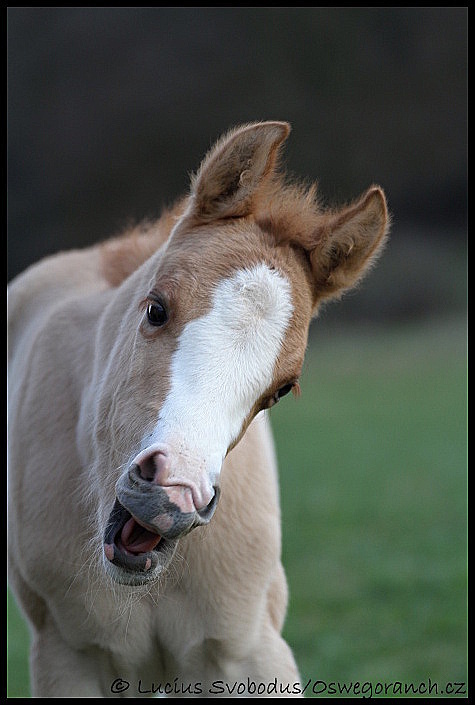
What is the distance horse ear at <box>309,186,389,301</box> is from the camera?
2.47 meters

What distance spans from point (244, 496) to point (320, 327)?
14539 mm

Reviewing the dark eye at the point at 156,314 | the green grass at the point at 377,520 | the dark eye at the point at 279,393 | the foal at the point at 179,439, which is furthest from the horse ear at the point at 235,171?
the green grass at the point at 377,520

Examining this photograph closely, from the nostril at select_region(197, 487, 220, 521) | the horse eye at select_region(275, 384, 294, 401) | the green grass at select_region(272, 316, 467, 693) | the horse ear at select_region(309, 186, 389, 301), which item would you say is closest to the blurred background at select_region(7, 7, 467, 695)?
the green grass at select_region(272, 316, 467, 693)

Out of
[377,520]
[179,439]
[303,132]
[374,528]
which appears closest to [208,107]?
[303,132]

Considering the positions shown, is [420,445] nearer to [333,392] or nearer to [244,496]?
[333,392]

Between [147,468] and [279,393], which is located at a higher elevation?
[279,393]

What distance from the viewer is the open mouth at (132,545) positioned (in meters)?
2.10

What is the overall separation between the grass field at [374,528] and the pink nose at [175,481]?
7.55ft

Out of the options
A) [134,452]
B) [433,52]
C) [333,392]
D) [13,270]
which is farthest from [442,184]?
[134,452]

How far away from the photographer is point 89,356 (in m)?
2.85

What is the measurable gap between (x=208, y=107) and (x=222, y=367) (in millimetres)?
15593

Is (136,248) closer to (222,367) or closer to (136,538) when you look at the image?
(222,367)

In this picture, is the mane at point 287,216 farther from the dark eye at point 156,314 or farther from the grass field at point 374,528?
the grass field at point 374,528

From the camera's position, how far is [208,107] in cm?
1698
